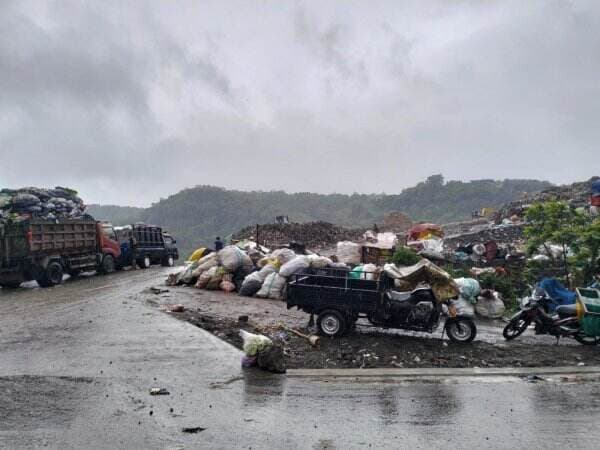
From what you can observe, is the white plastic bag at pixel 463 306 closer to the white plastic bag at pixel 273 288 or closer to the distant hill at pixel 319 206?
the white plastic bag at pixel 273 288

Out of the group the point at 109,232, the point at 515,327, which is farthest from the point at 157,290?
the point at 515,327

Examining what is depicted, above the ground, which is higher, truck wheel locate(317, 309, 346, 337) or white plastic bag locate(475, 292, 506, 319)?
truck wheel locate(317, 309, 346, 337)

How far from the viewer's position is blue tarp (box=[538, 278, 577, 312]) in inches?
395

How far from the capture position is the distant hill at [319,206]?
66312mm

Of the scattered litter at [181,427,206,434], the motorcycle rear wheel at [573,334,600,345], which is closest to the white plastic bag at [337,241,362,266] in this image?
the motorcycle rear wheel at [573,334,600,345]

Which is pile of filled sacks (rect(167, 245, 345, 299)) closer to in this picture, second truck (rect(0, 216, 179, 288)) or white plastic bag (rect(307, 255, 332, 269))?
white plastic bag (rect(307, 255, 332, 269))

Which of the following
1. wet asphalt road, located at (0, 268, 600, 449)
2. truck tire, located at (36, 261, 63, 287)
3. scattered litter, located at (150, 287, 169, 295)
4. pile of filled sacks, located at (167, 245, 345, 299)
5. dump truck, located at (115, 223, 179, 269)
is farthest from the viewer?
dump truck, located at (115, 223, 179, 269)

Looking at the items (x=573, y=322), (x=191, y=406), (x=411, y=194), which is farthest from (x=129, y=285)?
(x=411, y=194)

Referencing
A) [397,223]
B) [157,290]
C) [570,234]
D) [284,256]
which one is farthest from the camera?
[397,223]

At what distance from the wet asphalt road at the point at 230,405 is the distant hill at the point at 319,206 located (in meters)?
51.7

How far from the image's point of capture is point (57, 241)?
1831 cm

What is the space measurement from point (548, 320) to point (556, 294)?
2.55 feet

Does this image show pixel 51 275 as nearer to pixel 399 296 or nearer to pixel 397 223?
pixel 399 296

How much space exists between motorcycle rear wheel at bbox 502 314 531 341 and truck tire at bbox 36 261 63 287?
14.4 m
